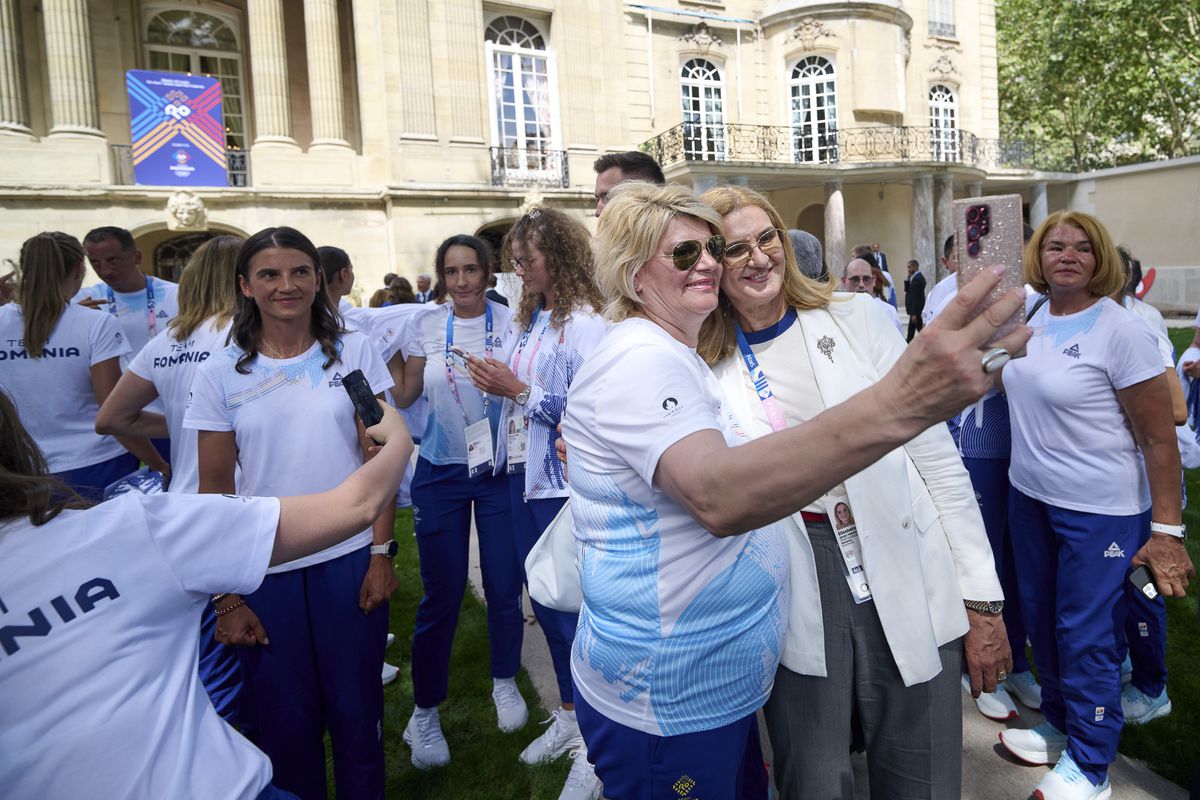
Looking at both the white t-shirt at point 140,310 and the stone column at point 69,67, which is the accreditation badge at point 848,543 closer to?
the white t-shirt at point 140,310

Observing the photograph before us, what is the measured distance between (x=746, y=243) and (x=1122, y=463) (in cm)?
193

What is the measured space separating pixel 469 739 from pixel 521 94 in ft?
62.7

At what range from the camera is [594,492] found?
5.55 ft

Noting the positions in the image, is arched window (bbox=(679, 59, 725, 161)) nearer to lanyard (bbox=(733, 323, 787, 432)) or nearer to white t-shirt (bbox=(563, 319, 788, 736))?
lanyard (bbox=(733, 323, 787, 432))

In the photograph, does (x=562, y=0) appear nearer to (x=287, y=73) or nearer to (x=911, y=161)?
(x=287, y=73)

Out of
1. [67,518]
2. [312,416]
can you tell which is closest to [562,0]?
[312,416]

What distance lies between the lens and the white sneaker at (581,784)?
3.05 m

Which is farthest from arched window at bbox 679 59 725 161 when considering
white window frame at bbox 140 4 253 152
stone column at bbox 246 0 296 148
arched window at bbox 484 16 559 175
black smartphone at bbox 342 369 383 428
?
black smartphone at bbox 342 369 383 428

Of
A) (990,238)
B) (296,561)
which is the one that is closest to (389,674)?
(296,561)

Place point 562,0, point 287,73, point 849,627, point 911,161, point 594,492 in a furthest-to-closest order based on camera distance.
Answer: point 911,161 < point 562,0 < point 287,73 < point 849,627 < point 594,492

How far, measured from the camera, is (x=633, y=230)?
1789mm

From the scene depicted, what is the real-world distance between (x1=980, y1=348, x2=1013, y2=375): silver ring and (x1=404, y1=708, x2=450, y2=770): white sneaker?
3.22 m

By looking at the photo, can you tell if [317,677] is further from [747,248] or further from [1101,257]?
[1101,257]

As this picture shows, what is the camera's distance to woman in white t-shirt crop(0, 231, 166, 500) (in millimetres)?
3840
